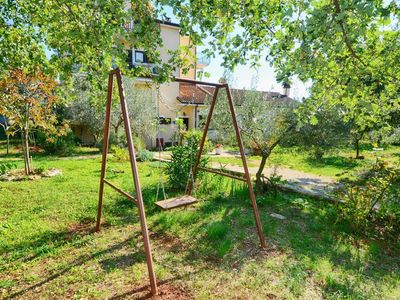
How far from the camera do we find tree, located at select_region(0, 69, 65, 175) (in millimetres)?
7572

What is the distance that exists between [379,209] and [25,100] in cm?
910

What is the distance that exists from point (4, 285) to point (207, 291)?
2319 millimetres

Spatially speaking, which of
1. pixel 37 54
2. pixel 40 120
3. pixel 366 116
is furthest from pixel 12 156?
pixel 366 116

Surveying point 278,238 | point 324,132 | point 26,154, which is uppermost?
point 324,132

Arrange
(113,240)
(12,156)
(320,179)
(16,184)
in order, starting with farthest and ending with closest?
(12,156) → (320,179) → (16,184) → (113,240)

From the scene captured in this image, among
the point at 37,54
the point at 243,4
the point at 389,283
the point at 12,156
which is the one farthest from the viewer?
the point at 12,156

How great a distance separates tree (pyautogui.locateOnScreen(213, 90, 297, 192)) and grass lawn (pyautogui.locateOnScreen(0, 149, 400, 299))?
1.24m

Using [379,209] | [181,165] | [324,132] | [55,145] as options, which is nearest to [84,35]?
[181,165]

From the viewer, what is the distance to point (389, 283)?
3.23 meters

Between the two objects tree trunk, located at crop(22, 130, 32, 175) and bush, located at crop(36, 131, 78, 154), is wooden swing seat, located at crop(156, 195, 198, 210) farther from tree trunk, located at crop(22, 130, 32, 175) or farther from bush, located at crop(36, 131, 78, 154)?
bush, located at crop(36, 131, 78, 154)

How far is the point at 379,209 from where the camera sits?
446cm

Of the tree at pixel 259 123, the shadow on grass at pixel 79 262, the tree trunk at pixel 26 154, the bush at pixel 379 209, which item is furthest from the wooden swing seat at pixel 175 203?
the tree trunk at pixel 26 154

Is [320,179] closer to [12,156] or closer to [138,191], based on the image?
[138,191]

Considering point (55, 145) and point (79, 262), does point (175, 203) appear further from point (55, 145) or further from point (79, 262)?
point (55, 145)
